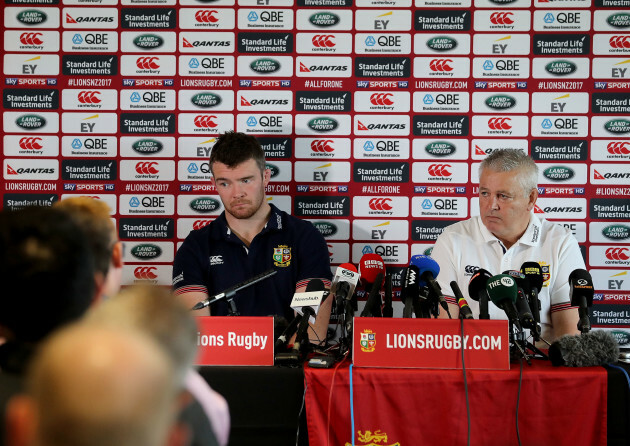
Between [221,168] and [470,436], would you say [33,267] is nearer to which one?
[470,436]

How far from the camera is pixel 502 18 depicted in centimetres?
357

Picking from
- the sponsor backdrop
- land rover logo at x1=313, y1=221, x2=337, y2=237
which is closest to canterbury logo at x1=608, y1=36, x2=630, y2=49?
the sponsor backdrop

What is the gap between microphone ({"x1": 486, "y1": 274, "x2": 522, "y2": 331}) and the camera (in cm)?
192

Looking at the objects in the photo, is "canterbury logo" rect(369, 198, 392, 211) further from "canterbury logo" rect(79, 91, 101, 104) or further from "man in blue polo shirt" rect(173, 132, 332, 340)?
"canterbury logo" rect(79, 91, 101, 104)

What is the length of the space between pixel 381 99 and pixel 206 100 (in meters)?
0.98

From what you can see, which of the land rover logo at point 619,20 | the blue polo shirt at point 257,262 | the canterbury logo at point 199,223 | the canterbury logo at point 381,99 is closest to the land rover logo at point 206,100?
the canterbury logo at point 199,223

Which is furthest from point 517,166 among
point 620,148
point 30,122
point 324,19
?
point 30,122

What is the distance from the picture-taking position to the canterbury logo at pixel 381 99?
3.58 metres

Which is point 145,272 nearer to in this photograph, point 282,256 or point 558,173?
point 282,256

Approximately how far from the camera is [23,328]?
944mm

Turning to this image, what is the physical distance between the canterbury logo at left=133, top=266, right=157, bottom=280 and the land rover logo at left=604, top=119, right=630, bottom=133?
2.67 m

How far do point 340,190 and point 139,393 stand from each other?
314 centimetres

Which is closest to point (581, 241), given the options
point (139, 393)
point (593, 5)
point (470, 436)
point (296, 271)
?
point (593, 5)

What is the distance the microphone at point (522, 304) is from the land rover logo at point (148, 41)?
245 cm
